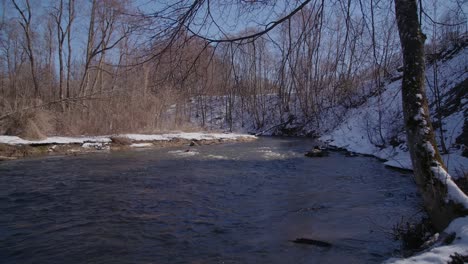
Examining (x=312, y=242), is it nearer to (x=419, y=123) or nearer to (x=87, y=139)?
(x=419, y=123)

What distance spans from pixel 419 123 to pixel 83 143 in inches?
602

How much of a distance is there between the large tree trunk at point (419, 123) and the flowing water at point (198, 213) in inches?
40.0

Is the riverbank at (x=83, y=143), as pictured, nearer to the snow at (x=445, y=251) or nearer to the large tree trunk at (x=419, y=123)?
the large tree trunk at (x=419, y=123)

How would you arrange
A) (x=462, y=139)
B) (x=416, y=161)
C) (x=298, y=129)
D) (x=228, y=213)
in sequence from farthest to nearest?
1. (x=298, y=129)
2. (x=462, y=139)
3. (x=228, y=213)
4. (x=416, y=161)

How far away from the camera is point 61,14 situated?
23.8 meters

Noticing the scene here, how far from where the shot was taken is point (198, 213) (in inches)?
235

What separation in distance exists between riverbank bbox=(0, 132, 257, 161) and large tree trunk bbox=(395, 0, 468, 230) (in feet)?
45.8

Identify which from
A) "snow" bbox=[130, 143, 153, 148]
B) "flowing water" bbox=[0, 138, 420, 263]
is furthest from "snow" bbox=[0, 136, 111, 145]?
"flowing water" bbox=[0, 138, 420, 263]

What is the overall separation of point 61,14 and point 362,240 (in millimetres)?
26271

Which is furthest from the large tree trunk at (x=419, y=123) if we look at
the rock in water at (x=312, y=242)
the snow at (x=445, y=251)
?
the rock in water at (x=312, y=242)

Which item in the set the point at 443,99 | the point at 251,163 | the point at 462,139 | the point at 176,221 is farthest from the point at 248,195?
the point at 443,99

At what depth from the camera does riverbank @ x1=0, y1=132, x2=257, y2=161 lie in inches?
513

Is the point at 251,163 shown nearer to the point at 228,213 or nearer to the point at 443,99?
the point at 228,213

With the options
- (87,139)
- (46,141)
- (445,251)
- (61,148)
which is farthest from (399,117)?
(46,141)
